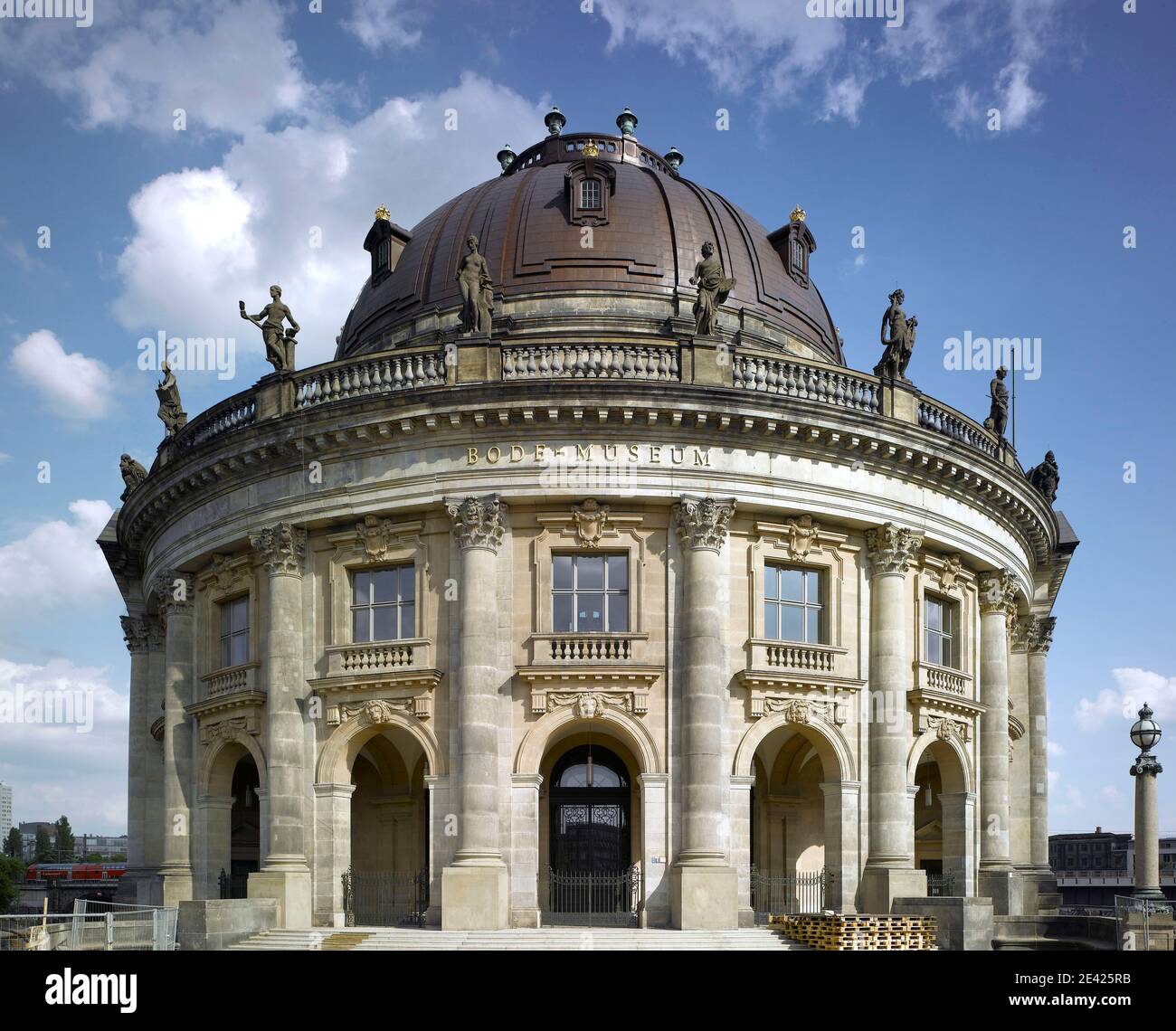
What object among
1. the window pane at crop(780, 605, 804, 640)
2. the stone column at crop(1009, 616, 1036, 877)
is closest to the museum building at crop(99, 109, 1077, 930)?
the window pane at crop(780, 605, 804, 640)

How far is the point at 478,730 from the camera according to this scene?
29.7 meters

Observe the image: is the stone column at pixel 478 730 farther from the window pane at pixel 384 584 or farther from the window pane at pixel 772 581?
the window pane at pixel 772 581

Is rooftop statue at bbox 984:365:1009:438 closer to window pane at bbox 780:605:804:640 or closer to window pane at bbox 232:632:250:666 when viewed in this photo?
window pane at bbox 780:605:804:640

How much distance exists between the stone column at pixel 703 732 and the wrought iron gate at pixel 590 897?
138 centimetres

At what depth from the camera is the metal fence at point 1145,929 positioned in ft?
94.6

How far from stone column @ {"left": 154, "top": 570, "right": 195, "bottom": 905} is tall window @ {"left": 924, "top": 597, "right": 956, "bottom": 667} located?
1944cm

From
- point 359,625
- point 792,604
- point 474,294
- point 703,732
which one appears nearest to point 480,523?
point 359,625

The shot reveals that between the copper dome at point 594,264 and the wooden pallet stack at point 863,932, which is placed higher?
the copper dome at point 594,264

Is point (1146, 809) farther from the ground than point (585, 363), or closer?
closer

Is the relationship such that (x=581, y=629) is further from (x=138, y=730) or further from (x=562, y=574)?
(x=138, y=730)

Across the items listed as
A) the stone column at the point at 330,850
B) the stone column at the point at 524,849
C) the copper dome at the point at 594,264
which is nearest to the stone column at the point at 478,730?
the stone column at the point at 524,849

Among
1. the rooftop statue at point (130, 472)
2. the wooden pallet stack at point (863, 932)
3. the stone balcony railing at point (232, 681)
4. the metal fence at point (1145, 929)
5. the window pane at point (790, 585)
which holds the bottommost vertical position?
the metal fence at point (1145, 929)

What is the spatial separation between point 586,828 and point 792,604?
282 inches

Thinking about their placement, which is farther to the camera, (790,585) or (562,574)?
(790,585)
